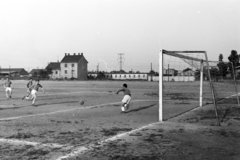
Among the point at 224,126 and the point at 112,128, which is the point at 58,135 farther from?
the point at 224,126

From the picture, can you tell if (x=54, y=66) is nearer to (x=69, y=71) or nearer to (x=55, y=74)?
(x=55, y=74)

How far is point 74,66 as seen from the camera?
303ft

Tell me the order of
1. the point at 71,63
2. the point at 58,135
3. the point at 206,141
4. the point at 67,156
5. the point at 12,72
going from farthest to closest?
the point at 12,72
the point at 71,63
the point at 58,135
the point at 206,141
the point at 67,156

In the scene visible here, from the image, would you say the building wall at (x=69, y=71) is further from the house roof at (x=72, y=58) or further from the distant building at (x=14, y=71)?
the distant building at (x=14, y=71)

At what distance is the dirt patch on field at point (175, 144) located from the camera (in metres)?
5.07

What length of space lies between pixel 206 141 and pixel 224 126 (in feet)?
7.83

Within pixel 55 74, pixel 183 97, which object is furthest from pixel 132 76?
pixel 183 97

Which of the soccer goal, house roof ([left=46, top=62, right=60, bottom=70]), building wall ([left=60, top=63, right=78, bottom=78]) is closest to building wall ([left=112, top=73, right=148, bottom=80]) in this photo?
house roof ([left=46, top=62, right=60, bottom=70])

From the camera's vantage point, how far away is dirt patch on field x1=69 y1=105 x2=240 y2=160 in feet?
16.6

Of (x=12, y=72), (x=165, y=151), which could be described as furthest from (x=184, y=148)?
(x=12, y=72)

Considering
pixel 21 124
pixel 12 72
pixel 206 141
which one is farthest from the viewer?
pixel 12 72

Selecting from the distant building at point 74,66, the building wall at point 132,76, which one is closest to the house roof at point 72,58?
the distant building at point 74,66

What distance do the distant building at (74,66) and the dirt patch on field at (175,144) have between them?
282 feet

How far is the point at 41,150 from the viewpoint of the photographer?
213 inches
